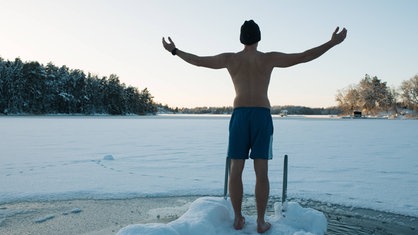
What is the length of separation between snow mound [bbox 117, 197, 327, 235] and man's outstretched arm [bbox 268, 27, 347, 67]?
118cm

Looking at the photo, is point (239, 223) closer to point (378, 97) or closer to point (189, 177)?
point (189, 177)

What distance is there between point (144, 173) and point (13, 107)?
4869cm

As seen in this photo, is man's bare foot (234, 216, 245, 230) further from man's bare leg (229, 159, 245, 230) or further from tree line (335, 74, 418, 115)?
tree line (335, 74, 418, 115)

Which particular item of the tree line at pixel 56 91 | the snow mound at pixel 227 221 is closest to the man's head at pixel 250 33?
the snow mound at pixel 227 221

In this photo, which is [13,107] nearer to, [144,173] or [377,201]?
[144,173]

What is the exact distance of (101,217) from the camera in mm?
3178

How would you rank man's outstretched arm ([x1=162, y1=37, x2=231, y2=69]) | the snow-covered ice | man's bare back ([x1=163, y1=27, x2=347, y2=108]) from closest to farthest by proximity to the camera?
man's bare back ([x1=163, y1=27, x2=347, y2=108])
man's outstretched arm ([x1=162, y1=37, x2=231, y2=69])
the snow-covered ice

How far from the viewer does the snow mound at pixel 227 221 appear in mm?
2408

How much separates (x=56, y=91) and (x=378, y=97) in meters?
53.5

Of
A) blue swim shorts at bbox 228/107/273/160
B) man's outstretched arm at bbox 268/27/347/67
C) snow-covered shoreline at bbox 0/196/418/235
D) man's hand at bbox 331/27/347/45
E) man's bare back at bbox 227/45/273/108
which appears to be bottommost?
snow-covered shoreline at bbox 0/196/418/235

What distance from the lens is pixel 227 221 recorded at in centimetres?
276

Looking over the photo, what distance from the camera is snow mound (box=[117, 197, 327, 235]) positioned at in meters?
2.41

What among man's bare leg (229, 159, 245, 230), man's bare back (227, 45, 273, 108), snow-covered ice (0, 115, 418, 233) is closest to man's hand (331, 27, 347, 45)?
man's bare back (227, 45, 273, 108)

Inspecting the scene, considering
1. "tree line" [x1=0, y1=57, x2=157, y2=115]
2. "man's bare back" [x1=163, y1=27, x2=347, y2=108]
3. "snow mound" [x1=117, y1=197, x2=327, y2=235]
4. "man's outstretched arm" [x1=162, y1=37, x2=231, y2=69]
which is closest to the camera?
"snow mound" [x1=117, y1=197, x2=327, y2=235]
